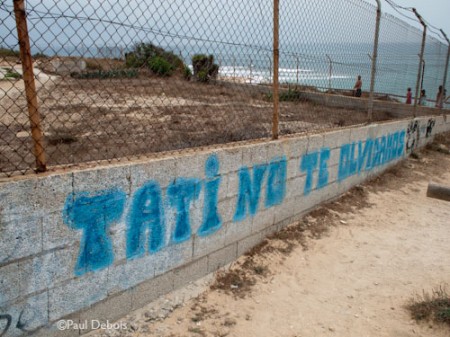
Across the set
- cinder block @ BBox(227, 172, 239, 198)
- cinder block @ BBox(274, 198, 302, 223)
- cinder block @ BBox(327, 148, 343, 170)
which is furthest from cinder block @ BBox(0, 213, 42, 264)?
cinder block @ BBox(327, 148, 343, 170)

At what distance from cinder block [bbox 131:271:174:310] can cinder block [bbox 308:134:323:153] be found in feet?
7.78

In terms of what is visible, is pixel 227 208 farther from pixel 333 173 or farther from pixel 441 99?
pixel 441 99

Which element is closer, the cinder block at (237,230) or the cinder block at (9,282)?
the cinder block at (9,282)

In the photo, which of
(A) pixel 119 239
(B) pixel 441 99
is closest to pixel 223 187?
(A) pixel 119 239

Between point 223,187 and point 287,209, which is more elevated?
point 223,187

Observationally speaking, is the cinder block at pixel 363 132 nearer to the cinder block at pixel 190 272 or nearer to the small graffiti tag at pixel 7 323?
the cinder block at pixel 190 272

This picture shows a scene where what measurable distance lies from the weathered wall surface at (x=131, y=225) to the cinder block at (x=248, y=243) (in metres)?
0.01

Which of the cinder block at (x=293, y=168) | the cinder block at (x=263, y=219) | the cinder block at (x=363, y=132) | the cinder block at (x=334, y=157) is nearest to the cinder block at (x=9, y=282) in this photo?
the cinder block at (x=263, y=219)

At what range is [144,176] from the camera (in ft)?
9.34

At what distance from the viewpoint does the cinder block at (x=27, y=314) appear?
226 cm

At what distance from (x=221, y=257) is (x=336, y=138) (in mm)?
2484

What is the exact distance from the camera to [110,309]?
2777 mm

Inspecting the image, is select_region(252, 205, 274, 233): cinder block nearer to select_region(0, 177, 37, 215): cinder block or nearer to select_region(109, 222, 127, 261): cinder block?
select_region(109, 222, 127, 261): cinder block

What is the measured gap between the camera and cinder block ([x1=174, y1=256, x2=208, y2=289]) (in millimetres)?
3266
